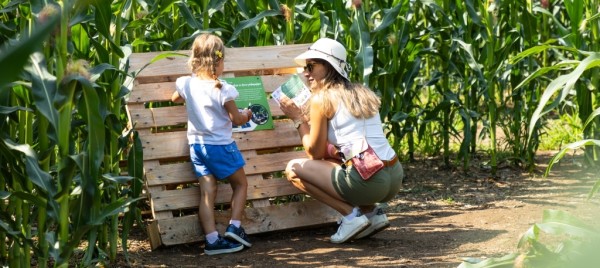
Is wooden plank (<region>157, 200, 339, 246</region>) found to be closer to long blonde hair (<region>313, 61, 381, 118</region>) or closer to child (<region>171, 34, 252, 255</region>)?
child (<region>171, 34, 252, 255</region>)

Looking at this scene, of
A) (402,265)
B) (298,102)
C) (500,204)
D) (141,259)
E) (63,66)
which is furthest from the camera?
(500,204)

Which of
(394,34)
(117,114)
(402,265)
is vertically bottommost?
(402,265)

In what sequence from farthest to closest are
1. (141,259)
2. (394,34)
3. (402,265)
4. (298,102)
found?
(394,34) → (298,102) → (141,259) → (402,265)

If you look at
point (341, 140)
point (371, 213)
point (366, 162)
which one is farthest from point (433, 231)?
point (341, 140)

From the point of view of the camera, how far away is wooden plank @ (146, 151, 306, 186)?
5.21 meters

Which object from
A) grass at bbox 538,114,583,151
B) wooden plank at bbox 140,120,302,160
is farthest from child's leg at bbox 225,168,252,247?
grass at bbox 538,114,583,151

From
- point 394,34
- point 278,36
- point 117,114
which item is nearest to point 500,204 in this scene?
point 394,34

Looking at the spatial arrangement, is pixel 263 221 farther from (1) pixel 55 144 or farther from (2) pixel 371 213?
(1) pixel 55 144

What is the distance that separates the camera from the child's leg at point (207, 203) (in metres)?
5.19

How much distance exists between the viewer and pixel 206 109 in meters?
5.11

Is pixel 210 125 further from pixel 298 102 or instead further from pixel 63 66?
pixel 63 66

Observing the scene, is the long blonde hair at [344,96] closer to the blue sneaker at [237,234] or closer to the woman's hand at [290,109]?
the woman's hand at [290,109]

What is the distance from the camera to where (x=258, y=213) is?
553 centimetres

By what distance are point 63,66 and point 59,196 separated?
558 mm
